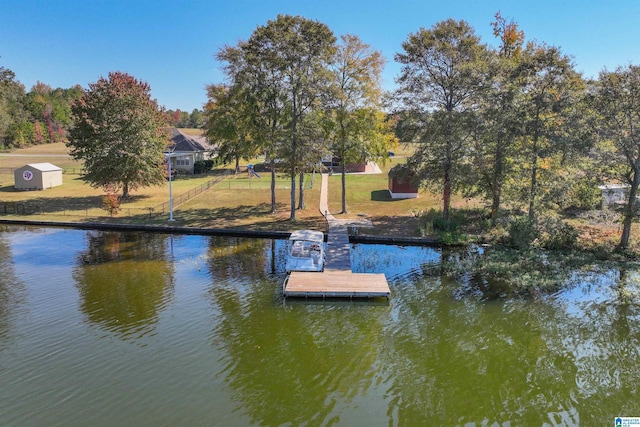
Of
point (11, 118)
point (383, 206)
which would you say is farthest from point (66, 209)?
point (11, 118)

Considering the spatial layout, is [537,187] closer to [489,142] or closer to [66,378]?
[489,142]

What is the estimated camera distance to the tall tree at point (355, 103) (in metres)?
28.9

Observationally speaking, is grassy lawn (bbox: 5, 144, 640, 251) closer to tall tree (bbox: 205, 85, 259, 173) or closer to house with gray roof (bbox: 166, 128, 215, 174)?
tall tree (bbox: 205, 85, 259, 173)

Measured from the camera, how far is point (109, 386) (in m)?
11.6

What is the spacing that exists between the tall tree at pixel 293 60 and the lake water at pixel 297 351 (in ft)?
35.8

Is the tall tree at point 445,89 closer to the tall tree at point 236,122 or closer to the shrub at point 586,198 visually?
the shrub at point 586,198

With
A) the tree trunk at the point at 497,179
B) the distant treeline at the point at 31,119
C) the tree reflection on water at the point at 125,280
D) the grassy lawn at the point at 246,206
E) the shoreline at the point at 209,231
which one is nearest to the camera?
the tree reflection on water at the point at 125,280

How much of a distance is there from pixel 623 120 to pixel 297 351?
1922cm

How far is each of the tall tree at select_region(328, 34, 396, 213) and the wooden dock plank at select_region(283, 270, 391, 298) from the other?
42.9 feet

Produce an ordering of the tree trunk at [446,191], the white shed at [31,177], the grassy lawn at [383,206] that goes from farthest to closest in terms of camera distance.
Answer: the white shed at [31,177] < the grassy lawn at [383,206] < the tree trunk at [446,191]

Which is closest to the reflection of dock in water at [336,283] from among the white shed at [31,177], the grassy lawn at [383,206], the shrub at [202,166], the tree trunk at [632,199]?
the grassy lawn at [383,206]

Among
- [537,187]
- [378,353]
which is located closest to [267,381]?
[378,353]

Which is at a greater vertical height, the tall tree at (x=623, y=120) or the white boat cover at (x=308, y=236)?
the tall tree at (x=623, y=120)

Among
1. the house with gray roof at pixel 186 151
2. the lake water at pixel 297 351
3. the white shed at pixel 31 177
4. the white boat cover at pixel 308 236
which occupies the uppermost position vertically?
the house with gray roof at pixel 186 151
